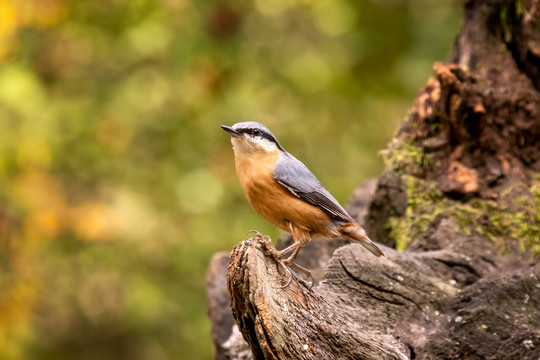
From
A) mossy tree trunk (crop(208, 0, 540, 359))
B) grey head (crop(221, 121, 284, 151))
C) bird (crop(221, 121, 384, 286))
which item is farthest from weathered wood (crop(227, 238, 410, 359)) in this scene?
grey head (crop(221, 121, 284, 151))

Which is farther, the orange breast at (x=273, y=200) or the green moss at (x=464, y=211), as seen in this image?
the green moss at (x=464, y=211)

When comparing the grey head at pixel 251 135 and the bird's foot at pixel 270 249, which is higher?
the grey head at pixel 251 135

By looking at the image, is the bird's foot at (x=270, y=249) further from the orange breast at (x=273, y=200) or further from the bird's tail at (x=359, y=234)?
the bird's tail at (x=359, y=234)

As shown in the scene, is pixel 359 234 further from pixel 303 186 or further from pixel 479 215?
pixel 479 215

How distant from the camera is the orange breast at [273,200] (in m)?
3.38

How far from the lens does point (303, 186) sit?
11.3ft

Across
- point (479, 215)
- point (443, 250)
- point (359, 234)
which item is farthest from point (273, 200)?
point (479, 215)

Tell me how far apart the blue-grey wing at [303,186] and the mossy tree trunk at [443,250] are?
22 cm

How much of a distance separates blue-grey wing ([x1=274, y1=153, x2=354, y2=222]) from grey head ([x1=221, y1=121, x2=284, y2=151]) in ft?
0.40

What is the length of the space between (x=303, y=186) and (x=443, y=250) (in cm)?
99

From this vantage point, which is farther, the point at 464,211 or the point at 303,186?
the point at 464,211

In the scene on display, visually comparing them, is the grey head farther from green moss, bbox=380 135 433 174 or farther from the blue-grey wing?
green moss, bbox=380 135 433 174

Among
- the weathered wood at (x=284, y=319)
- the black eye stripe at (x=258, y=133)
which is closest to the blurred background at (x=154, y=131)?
the black eye stripe at (x=258, y=133)

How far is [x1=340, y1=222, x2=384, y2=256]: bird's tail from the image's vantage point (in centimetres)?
349
